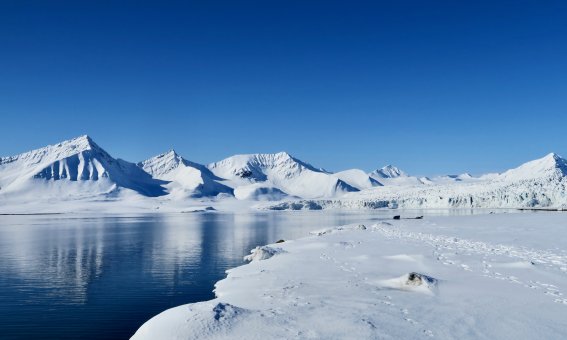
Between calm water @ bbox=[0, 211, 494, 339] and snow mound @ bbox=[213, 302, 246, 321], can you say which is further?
calm water @ bbox=[0, 211, 494, 339]

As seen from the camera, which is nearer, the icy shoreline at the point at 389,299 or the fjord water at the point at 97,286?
the icy shoreline at the point at 389,299

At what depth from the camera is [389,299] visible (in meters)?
18.3

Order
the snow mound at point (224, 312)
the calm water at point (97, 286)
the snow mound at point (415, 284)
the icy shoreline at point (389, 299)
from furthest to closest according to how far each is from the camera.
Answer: the snow mound at point (415, 284)
the calm water at point (97, 286)
the snow mound at point (224, 312)
the icy shoreline at point (389, 299)

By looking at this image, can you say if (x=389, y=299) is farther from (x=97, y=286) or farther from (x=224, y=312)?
(x=97, y=286)

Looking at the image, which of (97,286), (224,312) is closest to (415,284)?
(224,312)

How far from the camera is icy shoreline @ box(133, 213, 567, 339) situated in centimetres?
1424

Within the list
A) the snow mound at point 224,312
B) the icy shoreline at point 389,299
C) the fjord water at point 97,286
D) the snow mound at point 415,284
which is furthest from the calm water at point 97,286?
the snow mound at point 415,284

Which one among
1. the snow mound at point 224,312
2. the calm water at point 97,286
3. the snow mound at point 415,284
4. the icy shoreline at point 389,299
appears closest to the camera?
the icy shoreline at point 389,299

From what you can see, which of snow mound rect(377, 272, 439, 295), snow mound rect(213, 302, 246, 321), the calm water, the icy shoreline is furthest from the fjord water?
snow mound rect(377, 272, 439, 295)

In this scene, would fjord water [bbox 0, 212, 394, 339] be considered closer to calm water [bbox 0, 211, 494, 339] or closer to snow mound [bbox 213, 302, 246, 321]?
calm water [bbox 0, 211, 494, 339]

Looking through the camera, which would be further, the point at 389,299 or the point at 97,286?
the point at 97,286

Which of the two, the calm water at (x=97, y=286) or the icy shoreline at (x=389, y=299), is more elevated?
the icy shoreline at (x=389, y=299)

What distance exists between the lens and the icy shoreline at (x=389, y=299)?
46.7 feet

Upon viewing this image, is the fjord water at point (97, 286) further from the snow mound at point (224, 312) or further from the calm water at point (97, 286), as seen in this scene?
the snow mound at point (224, 312)
